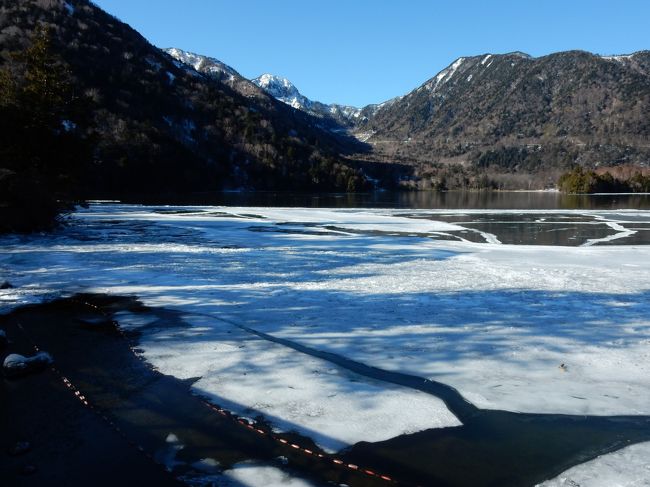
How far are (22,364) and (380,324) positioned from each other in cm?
595

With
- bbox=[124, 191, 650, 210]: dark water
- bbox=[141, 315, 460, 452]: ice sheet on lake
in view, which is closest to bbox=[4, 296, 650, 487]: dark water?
bbox=[141, 315, 460, 452]: ice sheet on lake

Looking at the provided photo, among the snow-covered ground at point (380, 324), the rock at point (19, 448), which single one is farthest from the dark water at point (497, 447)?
the rock at point (19, 448)

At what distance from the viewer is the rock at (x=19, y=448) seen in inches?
187

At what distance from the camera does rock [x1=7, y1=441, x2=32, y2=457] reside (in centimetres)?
476

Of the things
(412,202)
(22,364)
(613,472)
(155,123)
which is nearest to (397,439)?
(613,472)

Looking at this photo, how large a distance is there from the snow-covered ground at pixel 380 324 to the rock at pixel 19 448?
204 cm

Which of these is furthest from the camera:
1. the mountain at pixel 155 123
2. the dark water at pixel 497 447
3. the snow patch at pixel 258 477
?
the mountain at pixel 155 123

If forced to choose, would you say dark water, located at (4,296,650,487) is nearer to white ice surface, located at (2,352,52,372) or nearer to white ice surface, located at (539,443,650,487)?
white ice surface, located at (539,443,650,487)

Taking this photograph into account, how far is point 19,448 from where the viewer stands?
4812 mm

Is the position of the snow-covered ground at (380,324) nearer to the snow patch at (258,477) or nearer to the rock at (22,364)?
the snow patch at (258,477)

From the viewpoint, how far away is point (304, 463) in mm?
4715

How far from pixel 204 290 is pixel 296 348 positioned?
179 inches

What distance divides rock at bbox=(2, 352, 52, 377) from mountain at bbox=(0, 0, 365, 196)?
97364mm

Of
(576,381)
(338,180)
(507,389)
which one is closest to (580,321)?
(576,381)
